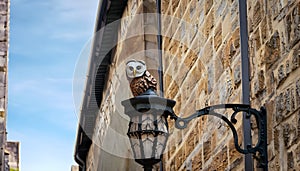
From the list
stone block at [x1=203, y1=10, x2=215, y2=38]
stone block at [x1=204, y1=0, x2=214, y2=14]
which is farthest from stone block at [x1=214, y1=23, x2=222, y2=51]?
stone block at [x1=204, y1=0, x2=214, y2=14]

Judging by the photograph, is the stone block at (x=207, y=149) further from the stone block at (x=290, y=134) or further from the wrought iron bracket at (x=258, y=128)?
the stone block at (x=290, y=134)

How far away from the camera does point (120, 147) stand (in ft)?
32.3

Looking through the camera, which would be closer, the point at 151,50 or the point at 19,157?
the point at 151,50

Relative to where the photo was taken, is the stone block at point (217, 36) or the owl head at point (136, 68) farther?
the stone block at point (217, 36)

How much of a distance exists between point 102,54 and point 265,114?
678 cm

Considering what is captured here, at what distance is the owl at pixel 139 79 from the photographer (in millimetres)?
4250

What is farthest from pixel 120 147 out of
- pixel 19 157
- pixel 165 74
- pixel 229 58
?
pixel 19 157

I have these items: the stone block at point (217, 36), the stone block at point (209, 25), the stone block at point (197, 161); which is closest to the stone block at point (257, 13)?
the stone block at point (217, 36)

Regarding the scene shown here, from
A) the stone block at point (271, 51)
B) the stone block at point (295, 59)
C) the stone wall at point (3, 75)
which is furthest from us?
the stone wall at point (3, 75)

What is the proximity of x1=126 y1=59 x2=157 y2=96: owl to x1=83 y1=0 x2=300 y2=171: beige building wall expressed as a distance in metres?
0.57

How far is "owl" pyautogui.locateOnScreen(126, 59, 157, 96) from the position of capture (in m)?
4.25

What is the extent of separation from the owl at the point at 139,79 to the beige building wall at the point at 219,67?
1.86ft

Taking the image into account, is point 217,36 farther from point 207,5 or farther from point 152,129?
point 152,129

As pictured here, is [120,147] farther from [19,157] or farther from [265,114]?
[19,157]
